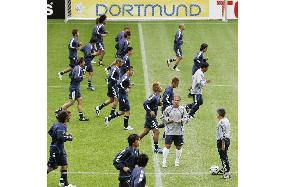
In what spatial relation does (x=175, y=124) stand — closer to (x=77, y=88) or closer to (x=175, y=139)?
(x=175, y=139)

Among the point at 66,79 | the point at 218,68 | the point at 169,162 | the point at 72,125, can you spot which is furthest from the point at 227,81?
the point at 169,162

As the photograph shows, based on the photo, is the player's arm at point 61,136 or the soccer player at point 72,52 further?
the soccer player at point 72,52

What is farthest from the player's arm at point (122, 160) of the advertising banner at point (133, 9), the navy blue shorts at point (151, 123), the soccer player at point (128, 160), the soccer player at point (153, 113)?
the advertising banner at point (133, 9)

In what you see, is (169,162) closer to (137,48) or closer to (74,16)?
(137,48)

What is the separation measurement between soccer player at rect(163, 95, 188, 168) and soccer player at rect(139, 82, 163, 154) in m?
1.00

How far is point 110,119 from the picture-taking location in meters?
30.6

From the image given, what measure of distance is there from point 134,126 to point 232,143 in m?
3.33

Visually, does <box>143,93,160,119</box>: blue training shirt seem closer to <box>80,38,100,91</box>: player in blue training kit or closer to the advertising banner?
<box>80,38,100,91</box>: player in blue training kit

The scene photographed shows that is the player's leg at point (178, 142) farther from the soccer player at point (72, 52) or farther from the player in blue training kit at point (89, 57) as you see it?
the soccer player at point (72, 52)

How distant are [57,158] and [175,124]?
3290 millimetres

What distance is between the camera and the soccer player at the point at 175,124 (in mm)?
26312

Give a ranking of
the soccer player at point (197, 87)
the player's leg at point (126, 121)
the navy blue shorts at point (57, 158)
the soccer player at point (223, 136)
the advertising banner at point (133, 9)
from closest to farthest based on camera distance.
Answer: the navy blue shorts at point (57, 158) < the soccer player at point (223, 136) < the player's leg at point (126, 121) < the soccer player at point (197, 87) < the advertising banner at point (133, 9)

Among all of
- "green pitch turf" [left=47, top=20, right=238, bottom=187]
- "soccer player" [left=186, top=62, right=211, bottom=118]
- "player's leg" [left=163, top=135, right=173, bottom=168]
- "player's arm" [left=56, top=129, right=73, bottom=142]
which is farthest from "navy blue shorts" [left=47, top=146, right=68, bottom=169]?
"soccer player" [left=186, top=62, right=211, bottom=118]

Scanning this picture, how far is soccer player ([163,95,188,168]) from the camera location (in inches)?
1036
